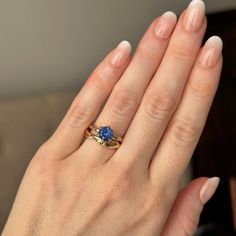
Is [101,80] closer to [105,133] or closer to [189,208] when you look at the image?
[105,133]

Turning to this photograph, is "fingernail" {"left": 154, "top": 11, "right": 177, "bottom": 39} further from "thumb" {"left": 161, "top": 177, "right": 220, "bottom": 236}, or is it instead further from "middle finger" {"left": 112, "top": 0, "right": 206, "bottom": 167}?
"thumb" {"left": 161, "top": 177, "right": 220, "bottom": 236}

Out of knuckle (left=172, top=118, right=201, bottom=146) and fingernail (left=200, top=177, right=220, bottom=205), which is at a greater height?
knuckle (left=172, top=118, right=201, bottom=146)

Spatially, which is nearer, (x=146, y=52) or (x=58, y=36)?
(x=146, y=52)

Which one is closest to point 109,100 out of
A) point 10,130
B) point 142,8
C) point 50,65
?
point 10,130

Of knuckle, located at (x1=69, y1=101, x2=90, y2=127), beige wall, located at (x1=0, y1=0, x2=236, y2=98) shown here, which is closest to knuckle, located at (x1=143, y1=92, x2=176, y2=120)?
knuckle, located at (x1=69, y1=101, x2=90, y2=127)

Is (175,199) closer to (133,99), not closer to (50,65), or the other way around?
(133,99)

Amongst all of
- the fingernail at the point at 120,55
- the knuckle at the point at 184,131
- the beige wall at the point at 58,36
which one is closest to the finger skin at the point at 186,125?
the knuckle at the point at 184,131

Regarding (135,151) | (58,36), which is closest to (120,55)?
(135,151)

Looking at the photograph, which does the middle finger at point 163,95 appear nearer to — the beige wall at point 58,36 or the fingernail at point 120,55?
the fingernail at point 120,55
